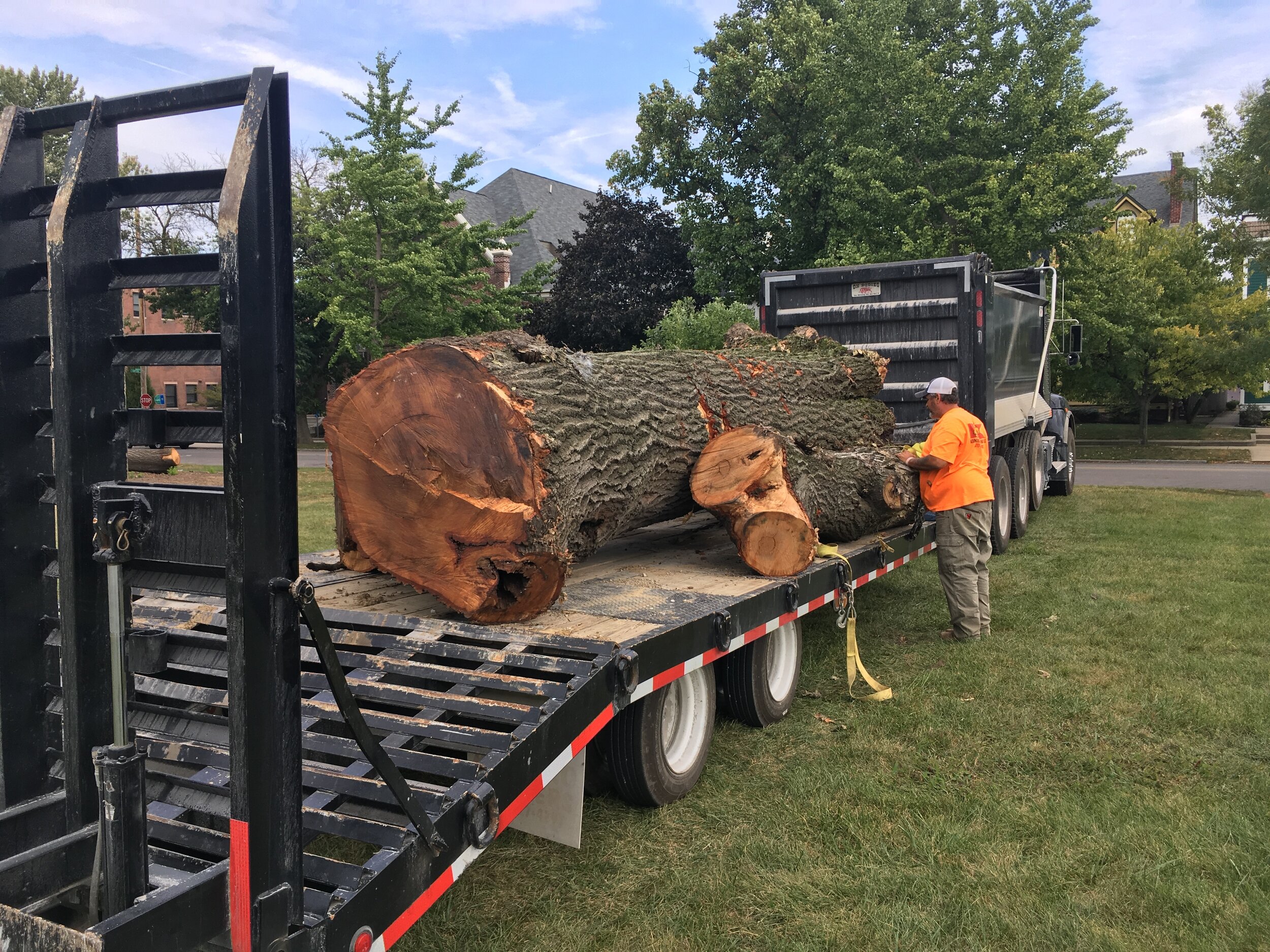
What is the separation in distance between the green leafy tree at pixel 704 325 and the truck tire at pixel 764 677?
15647 millimetres

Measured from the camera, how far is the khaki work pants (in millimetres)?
6672

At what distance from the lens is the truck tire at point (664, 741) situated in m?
3.85

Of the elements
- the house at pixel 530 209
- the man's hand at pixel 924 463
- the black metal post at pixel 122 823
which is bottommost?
the black metal post at pixel 122 823

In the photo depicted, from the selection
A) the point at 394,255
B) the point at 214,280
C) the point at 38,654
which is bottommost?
the point at 38,654

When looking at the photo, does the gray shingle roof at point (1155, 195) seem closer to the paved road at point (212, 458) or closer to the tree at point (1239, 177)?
the tree at point (1239, 177)

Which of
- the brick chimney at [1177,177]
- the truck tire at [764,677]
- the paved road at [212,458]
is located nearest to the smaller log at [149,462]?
the truck tire at [764,677]

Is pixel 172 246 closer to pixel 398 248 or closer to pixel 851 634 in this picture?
pixel 398 248

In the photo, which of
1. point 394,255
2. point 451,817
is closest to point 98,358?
point 451,817

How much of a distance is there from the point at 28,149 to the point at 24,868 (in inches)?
61.0

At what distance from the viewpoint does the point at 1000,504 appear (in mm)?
9938

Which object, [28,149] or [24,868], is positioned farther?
[28,149]

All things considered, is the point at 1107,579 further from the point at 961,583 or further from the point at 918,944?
the point at 918,944

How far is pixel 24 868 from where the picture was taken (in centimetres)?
180

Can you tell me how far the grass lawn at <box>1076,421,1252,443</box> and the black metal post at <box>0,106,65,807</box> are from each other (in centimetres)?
3139
